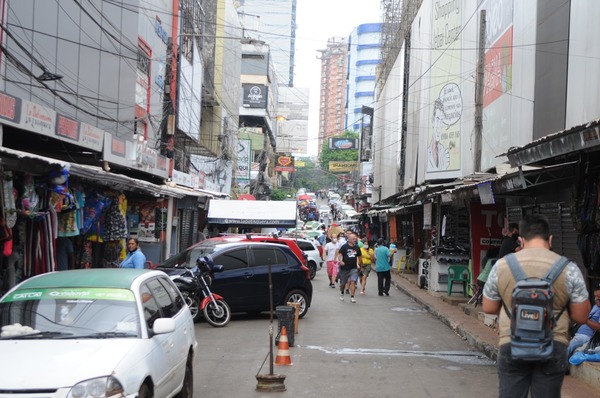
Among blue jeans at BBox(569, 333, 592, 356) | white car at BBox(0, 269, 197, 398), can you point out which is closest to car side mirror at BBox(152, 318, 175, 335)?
white car at BBox(0, 269, 197, 398)

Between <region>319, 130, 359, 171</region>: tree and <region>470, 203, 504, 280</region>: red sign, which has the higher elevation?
<region>319, 130, 359, 171</region>: tree

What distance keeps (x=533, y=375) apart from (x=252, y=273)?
36.5ft

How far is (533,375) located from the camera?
16.4 ft

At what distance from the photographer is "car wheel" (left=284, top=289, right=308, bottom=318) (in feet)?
53.4

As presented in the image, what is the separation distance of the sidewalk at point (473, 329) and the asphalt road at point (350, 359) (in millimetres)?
217

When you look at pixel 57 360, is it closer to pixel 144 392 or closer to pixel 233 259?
pixel 144 392

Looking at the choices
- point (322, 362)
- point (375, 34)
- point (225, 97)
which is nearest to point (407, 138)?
point (225, 97)

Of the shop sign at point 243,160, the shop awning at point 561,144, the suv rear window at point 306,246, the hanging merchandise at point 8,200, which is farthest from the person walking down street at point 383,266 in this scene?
the shop sign at point 243,160

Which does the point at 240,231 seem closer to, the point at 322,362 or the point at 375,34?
the point at 322,362

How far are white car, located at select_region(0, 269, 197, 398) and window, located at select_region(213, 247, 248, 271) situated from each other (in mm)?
7730

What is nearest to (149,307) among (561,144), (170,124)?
(561,144)

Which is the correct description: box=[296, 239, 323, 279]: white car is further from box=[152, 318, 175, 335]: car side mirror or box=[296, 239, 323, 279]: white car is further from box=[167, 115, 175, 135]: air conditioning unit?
box=[152, 318, 175, 335]: car side mirror

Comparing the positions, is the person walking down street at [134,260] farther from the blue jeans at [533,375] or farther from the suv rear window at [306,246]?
the suv rear window at [306,246]

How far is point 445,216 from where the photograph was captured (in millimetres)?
22219
